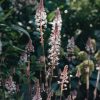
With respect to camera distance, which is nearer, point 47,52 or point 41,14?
point 41,14

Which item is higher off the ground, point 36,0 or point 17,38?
point 36,0

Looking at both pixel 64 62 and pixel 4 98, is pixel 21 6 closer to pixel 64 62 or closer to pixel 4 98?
pixel 64 62

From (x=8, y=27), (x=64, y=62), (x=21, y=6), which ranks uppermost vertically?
(x=21, y=6)

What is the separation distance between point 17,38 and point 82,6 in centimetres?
143

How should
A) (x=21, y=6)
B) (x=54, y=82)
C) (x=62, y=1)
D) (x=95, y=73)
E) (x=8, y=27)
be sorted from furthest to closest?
(x=62, y=1), (x=21, y=6), (x=95, y=73), (x=54, y=82), (x=8, y=27)

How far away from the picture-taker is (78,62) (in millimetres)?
3969

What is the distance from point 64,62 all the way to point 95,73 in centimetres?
40

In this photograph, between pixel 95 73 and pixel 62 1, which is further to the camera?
pixel 62 1

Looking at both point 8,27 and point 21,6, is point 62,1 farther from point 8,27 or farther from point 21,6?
point 8,27

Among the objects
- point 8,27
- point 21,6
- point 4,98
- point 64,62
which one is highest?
point 21,6

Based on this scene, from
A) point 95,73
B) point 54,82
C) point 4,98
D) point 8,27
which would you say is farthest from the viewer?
point 95,73

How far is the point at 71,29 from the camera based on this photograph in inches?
192

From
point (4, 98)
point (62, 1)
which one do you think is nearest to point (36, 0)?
point (62, 1)


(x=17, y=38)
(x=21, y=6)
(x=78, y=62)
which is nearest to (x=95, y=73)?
(x=78, y=62)
